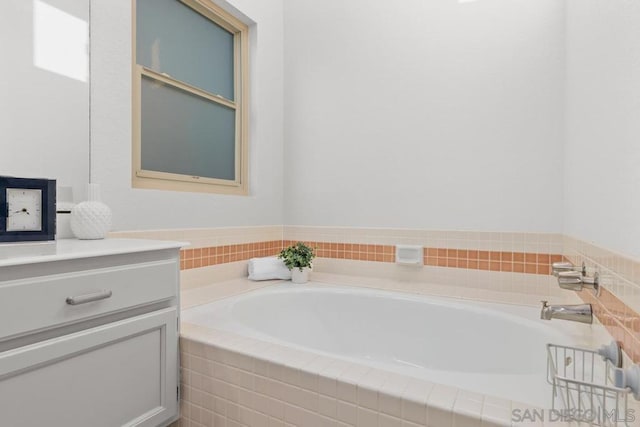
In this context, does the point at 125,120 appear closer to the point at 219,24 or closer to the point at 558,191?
the point at 219,24

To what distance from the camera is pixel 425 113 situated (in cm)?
197

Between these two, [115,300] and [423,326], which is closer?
[115,300]

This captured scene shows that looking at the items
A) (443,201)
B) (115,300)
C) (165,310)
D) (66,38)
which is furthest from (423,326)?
(66,38)

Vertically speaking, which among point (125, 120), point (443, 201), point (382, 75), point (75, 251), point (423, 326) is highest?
point (382, 75)

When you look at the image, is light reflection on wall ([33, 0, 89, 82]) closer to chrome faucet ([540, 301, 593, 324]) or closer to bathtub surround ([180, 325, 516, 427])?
bathtub surround ([180, 325, 516, 427])

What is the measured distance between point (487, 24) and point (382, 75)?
23.5 inches

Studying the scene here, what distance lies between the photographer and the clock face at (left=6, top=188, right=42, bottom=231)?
1.11 meters

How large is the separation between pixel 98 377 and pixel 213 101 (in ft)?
5.25

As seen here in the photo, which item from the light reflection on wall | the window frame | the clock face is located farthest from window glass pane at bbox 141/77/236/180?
the clock face

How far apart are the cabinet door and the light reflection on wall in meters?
A: 1.01

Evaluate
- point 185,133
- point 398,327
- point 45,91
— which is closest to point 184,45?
point 185,133

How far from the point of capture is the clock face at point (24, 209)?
111 cm

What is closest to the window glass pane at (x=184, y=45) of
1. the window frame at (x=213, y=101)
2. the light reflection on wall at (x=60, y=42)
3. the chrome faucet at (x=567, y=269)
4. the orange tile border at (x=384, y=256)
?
the window frame at (x=213, y=101)

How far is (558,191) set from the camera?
5.51ft
